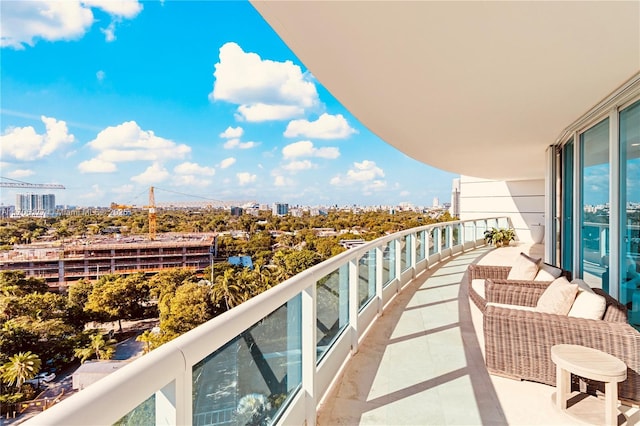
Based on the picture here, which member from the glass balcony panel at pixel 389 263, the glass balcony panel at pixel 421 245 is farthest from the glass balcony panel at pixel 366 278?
the glass balcony panel at pixel 421 245

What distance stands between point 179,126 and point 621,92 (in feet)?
271

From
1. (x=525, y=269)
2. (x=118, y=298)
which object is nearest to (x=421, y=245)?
(x=525, y=269)

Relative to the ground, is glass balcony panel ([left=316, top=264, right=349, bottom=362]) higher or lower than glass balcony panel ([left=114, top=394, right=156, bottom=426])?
lower

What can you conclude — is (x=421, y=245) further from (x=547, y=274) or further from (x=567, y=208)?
(x=547, y=274)

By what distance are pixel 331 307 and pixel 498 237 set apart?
1081cm

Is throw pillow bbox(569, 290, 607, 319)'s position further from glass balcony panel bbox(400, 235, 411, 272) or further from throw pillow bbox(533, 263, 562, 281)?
glass balcony panel bbox(400, 235, 411, 272)

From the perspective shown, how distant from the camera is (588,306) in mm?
2920

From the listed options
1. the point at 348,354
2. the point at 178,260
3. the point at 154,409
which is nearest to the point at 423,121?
the point at 348,354

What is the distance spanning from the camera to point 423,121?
553 centimetres

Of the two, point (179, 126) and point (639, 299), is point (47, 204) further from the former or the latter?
point (639, 299)

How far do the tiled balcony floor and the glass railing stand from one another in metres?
0.19

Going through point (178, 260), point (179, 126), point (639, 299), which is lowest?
point (178, 260)

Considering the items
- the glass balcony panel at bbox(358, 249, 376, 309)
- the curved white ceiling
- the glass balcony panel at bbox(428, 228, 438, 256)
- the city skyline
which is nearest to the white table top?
the glass balcony panel at bbox(358, 249, 376, 309)

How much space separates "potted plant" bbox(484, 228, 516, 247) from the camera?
12000 millimetres
